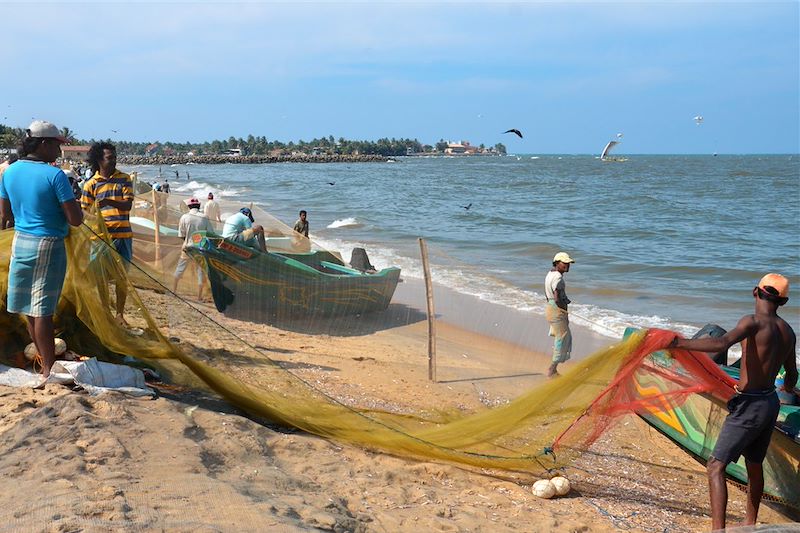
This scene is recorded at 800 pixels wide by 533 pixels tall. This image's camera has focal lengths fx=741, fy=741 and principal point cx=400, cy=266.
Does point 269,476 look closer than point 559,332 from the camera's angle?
Yes

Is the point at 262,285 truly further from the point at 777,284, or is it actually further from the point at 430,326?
the point at 777,284

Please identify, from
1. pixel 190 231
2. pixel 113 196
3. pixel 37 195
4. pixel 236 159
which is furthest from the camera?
pixel 236 159

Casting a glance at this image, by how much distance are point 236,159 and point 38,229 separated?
129m

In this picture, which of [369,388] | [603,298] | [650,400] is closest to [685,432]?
[650,400]

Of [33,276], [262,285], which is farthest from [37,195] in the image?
[262,285]

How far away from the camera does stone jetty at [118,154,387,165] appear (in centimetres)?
11794

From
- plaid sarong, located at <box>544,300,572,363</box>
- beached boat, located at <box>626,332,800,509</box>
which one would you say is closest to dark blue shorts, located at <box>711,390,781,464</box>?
beached boat, located at <box>626,332,800,509</box>

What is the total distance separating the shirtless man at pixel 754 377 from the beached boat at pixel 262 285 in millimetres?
5297

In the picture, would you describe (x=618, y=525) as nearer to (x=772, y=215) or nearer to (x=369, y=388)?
(x=369, y=388)

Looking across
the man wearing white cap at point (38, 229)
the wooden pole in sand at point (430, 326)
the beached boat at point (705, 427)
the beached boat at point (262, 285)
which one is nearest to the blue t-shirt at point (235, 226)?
the beached boat at point (262, 285)

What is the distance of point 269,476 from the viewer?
421cm

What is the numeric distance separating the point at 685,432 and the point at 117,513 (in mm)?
4077

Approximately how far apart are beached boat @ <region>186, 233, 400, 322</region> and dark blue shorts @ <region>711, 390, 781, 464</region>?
529 centimetres

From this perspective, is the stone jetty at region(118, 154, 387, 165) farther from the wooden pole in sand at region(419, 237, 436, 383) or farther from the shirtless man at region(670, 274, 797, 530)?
the shirtless man at region(670, 274, 797, 530)
